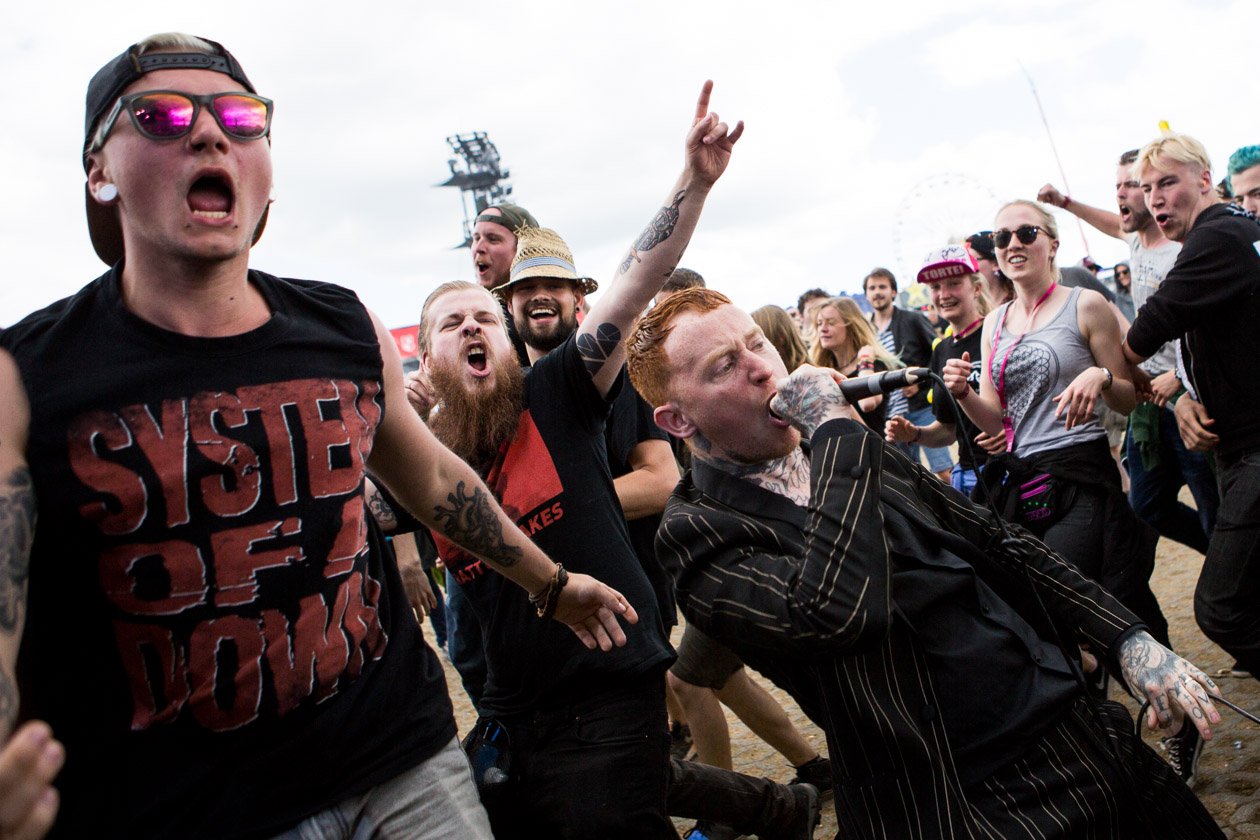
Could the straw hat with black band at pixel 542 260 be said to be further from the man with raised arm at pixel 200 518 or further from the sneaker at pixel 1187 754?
the sneaker at pixel 1187 754

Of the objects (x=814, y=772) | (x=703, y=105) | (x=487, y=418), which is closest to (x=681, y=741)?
(x=814, y=772)

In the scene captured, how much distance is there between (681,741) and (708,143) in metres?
3.35

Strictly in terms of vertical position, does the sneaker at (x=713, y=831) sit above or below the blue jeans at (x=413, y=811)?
below

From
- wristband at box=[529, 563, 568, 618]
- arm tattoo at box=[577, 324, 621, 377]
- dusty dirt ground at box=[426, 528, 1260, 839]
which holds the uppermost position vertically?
arm tattoo at box=[577, 324, 621, 377]

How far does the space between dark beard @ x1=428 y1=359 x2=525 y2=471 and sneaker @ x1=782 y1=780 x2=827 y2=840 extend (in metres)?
1.76

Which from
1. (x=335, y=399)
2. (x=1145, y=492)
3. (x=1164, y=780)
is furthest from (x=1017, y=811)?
(x=1145, y=492)

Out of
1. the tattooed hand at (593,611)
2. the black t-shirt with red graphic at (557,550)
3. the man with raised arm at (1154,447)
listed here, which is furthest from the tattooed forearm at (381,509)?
the man with raised arm at (1154,447)

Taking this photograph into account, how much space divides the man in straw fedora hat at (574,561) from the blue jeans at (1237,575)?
197 centimetres

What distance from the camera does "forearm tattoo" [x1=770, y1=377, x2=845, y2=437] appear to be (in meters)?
2.40

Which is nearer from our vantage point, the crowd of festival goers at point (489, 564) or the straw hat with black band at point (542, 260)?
the crowd of festival goers at point (489, 564)

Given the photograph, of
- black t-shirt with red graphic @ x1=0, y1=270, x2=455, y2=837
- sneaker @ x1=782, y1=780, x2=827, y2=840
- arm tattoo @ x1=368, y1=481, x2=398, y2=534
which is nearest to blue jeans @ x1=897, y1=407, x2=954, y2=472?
sneaker @ x1=782, y1=780, x2=827, y2=840

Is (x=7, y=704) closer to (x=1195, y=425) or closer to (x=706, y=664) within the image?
(x=706, y=664)

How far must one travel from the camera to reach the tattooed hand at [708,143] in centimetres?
293

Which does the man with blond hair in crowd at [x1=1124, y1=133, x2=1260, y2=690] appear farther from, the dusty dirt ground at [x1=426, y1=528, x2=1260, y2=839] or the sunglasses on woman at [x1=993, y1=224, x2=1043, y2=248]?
the sunglasses on woman at [x1=993, y1=224, x2=1043, y2=248]
